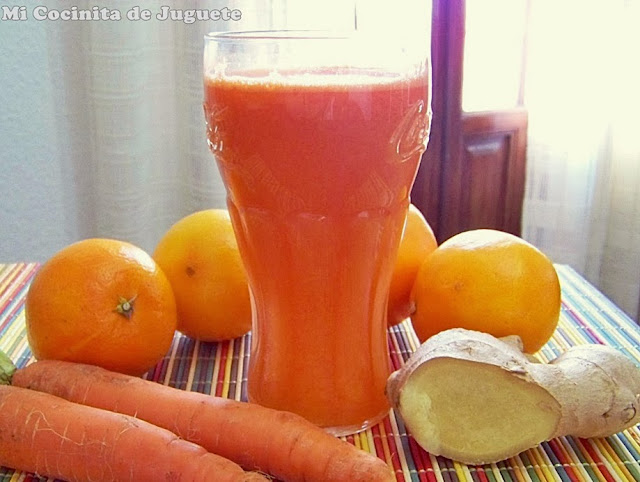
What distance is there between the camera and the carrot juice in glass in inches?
20.4

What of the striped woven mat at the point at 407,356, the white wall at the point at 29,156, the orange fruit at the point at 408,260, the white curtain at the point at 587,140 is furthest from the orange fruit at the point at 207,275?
the white curtain at the point at 587,140

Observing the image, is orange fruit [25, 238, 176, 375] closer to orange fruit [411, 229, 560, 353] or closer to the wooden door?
orange fruit [411, 229, 560, 353]

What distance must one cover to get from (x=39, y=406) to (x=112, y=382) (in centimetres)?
6

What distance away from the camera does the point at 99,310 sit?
0.59 m

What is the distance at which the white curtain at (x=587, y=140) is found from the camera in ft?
4.65

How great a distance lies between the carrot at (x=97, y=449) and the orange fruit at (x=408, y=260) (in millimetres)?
260

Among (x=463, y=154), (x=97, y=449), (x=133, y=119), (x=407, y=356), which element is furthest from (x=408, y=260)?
(x=463, y=154)

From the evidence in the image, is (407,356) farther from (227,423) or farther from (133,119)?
(133,119)

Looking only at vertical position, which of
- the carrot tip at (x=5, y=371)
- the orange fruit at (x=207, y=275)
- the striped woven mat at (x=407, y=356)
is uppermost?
the orange fruit at (x=207, y=275)

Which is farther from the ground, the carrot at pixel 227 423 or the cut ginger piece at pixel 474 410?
the cut ginger piece at pixel 474 410

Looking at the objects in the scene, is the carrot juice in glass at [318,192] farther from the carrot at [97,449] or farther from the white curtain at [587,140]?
the white curtain at [587,140]

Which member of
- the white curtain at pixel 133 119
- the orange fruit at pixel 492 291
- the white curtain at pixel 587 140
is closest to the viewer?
the orange fruit at pixel 492 291

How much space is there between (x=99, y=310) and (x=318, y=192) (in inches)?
8.3

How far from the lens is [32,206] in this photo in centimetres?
137
